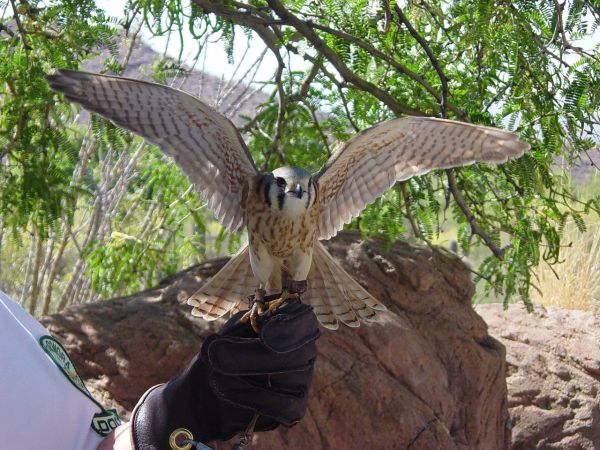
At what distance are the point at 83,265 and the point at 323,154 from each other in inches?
127

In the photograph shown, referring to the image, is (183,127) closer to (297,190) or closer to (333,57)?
(297,190)

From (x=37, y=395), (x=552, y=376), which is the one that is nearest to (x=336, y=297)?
(x=37, y=395)

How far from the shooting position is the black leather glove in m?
2.19

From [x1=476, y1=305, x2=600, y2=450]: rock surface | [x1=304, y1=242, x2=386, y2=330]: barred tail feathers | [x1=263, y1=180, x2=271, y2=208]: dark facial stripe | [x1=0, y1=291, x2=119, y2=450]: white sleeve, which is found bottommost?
[x1=476, y1=305, x2=600, y2=450]: rock surface

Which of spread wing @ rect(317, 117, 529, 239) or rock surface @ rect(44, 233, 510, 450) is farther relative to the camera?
rock surface @ rect(44, 233, 510, 450)

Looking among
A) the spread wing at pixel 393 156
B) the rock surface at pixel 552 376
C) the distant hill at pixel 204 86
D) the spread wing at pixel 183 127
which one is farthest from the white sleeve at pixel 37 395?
the rock surface at pixel 552 376

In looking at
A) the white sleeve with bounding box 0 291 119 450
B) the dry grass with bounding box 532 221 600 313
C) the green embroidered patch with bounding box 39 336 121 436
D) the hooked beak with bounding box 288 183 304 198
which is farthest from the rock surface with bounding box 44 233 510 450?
the dry grass with bounding box 532 221 600 313

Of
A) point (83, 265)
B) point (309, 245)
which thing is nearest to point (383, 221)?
point (309, 245)

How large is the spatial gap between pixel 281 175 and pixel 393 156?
24.8 inches

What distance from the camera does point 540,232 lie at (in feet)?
13.1

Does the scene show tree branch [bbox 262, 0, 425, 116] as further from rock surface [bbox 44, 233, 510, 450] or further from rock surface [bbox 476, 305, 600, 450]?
rock surface [bbox 476, 305, 600, 450]

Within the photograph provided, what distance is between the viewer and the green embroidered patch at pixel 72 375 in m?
2.06

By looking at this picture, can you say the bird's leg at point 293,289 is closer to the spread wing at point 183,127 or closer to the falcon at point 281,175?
the falcon at point 281,175

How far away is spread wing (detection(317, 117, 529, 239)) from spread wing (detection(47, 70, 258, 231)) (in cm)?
41
